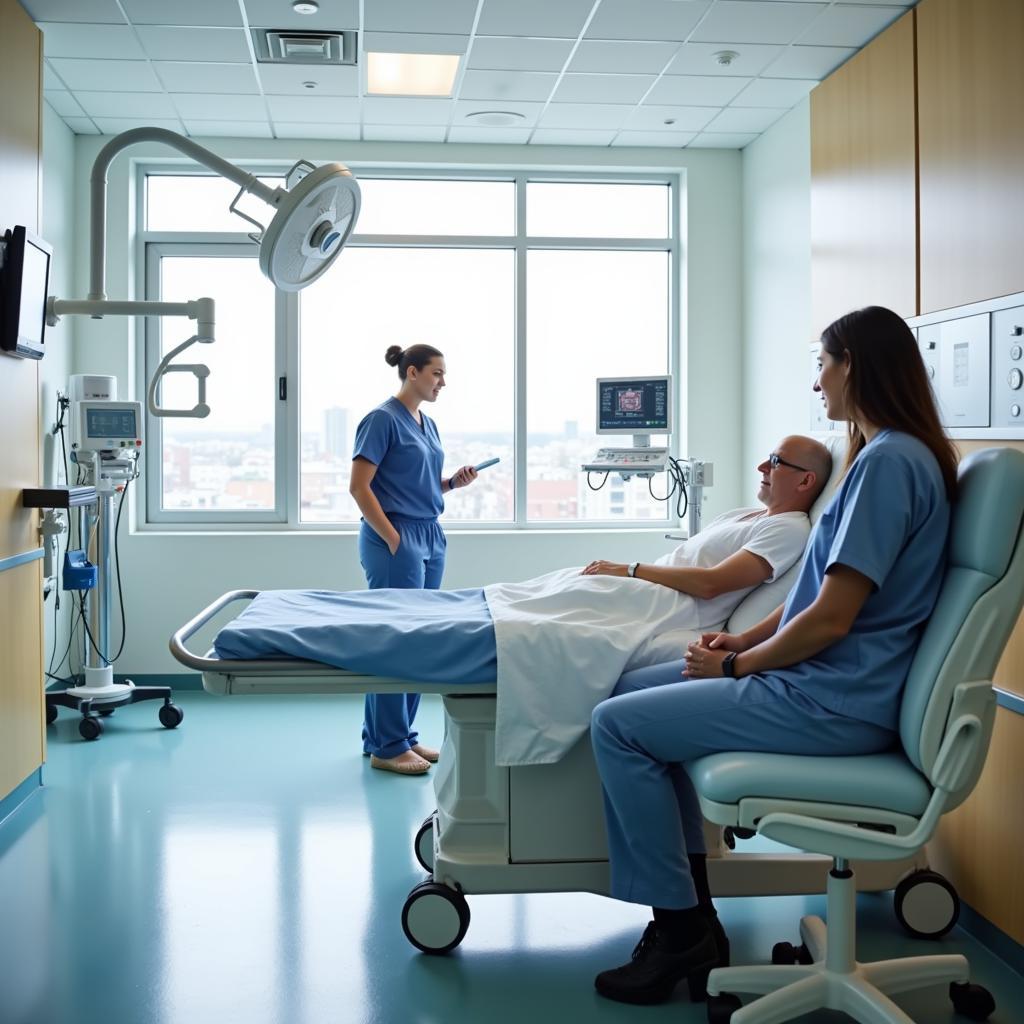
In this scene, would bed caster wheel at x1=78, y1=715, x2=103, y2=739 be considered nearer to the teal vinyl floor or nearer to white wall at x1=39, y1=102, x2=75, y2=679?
the teal vinyl floor

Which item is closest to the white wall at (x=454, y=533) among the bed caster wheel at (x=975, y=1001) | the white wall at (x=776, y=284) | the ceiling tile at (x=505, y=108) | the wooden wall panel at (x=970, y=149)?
the white wall at (x=776, y=284)

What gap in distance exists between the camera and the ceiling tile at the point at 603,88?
4023 millimetres

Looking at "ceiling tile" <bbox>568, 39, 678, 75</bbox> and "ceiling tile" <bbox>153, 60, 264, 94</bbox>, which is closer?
"ceiling tile" <bbox>568, 39, 678, 75</bbox>

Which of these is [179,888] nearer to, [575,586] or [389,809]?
[389,809]

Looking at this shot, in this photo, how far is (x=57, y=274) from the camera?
4.47 m

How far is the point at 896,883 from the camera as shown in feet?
7.78

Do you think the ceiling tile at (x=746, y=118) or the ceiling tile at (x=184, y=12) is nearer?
the ceiling tile at (x=184, y=12)

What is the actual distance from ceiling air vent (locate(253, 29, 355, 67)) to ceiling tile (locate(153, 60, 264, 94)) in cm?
18

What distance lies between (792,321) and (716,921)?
2.93 metres

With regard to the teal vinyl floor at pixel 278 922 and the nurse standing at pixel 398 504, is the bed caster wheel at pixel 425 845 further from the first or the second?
the nurse standing at pixel 398 504

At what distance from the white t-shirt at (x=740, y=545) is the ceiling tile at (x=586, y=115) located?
95.7 inches

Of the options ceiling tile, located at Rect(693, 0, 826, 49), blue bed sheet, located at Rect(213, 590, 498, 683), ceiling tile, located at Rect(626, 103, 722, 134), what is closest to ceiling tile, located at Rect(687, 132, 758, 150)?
ceiling tile, located at Rect(626, 103, 722, 134)

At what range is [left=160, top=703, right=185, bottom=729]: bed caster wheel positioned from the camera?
4152mm

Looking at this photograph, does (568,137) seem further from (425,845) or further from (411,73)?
(425,845)
